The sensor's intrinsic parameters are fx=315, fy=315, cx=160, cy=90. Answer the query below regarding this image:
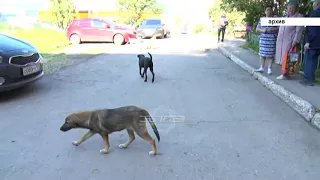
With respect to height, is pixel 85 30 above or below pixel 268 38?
above

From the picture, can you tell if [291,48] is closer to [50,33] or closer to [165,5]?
[50,33]

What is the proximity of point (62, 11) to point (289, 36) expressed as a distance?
789 inches

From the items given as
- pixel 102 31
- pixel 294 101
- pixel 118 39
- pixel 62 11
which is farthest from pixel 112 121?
pixel 62 11

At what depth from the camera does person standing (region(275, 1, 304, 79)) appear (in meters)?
6.67

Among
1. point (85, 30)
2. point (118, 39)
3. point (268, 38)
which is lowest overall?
point (118, 39)

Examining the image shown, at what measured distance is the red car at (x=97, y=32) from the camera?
18.2 m

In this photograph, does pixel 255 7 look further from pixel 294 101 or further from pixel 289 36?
pixel 294 101

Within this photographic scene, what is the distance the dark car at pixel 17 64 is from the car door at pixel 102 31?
38.5 feet

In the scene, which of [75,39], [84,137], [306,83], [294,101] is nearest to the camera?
[84,137]

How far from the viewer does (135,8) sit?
33.1 meters

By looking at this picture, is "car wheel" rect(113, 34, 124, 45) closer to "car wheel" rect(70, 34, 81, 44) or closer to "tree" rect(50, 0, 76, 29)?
"car wheel" rect(70, 34, 81, 44)

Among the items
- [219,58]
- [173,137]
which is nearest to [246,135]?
[173,137]

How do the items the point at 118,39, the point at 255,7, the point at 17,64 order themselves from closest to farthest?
the point at 17,64, the point at 255,7, the point at 118,39

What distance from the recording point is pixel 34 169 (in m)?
3.42
